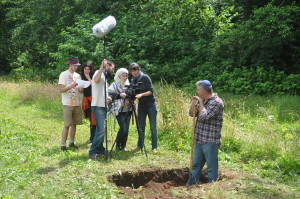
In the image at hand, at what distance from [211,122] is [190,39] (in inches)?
484

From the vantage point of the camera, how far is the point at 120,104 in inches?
305

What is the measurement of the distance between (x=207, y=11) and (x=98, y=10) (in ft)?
18.7

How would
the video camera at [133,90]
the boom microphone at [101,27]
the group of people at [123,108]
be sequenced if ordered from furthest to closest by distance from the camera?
the video camera at [133,90] < the boom microphone at [101,27] < the group of people at [123,108]

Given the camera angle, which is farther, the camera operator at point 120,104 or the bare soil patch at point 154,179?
the camera operator at point 120,104

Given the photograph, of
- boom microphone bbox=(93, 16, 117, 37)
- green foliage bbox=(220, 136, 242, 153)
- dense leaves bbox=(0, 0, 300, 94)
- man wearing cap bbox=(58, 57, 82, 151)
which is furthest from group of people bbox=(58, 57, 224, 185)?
dense leaves bbox=(0, 0, 300, 94)

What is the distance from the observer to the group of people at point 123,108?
18.8 ft

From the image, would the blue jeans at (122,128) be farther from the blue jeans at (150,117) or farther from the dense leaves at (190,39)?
the dense leaves at (190,39)

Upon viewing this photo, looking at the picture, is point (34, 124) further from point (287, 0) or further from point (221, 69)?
point (287, 0)

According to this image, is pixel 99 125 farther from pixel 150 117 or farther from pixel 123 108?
pixel 150 117

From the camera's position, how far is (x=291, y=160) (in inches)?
270

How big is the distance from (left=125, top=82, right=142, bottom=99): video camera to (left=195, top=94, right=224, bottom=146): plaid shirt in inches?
73.9

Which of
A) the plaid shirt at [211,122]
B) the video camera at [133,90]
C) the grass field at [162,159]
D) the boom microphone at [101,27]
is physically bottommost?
the grass field at [162,159]

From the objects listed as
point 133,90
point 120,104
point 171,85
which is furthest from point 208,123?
point 171,85

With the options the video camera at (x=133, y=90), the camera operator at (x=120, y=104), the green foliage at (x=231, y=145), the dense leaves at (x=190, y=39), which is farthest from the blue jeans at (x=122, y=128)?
the dense leaves at (x=190, y=39)
